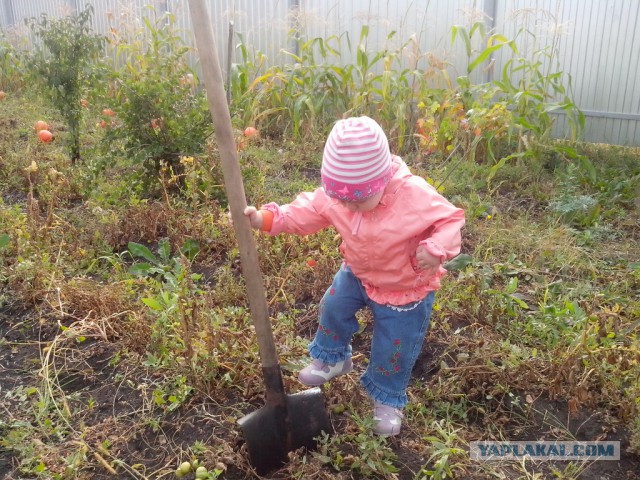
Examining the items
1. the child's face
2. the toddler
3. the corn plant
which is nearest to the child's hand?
the toddler

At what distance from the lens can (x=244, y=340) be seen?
2.33 meters

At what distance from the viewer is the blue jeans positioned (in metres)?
1.92

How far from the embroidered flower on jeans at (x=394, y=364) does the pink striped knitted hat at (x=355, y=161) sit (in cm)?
52

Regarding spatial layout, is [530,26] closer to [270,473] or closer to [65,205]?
[65,205]

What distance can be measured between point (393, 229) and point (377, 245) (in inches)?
3.0

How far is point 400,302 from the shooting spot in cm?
189

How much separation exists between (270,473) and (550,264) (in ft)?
6.61

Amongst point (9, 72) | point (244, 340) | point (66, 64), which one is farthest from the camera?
point (9, 72)

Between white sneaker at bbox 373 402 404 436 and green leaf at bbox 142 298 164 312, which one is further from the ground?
green leaf at bbox 142 298 164 312

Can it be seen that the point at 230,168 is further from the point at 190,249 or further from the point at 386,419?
the point at 190,249

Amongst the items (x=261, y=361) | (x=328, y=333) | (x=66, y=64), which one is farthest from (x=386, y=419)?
(x=66, y=64)

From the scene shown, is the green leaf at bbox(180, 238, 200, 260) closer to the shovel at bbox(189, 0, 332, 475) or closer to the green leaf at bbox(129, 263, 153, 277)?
the green leaf at bbox(129, 263, 153, 277)

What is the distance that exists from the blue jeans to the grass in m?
0.13

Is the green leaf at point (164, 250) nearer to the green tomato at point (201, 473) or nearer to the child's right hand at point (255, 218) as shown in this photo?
the child's right hand at point (255, 218)
